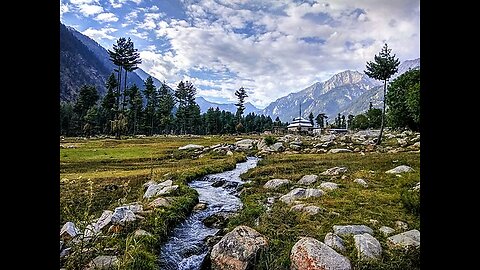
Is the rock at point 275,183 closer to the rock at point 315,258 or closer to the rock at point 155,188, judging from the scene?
the rock at point 155,188

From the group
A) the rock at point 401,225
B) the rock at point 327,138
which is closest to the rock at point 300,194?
the rock at point 401,225

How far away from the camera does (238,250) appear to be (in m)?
2.91

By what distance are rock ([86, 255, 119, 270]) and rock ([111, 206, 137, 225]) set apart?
0.77 meters

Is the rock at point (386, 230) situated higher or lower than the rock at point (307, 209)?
lower

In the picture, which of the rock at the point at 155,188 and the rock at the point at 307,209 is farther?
the rock at the point at 155,188

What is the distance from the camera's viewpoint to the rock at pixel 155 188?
460 centimetres

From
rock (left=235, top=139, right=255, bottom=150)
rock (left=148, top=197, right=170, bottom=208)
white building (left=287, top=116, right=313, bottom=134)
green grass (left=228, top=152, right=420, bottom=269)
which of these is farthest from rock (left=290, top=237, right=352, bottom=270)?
white building (left=287, top=116, right=313, bottom=134)

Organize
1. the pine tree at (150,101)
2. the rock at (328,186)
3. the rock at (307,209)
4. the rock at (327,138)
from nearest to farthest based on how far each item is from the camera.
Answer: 1. the rock at (307,209)
2. the rock at (328,186)
3. the pine tree at (150,101)
4. the rock at (327,138)

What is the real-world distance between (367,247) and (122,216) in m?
2.56

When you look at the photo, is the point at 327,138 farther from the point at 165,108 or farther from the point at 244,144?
the point at 165,108

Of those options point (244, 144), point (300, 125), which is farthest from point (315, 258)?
point (300, 125)

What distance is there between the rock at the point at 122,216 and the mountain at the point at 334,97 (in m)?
3.46
